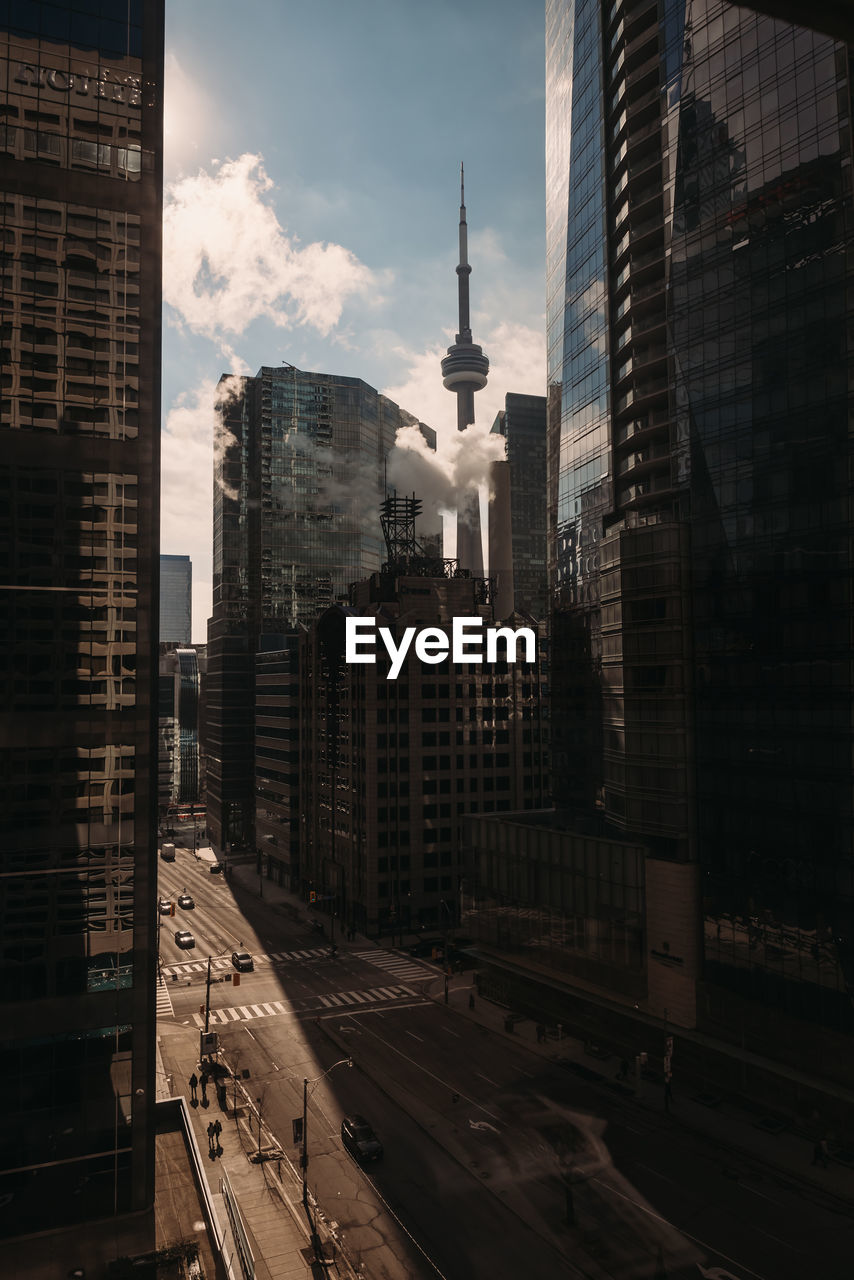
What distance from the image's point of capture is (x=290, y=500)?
606ft

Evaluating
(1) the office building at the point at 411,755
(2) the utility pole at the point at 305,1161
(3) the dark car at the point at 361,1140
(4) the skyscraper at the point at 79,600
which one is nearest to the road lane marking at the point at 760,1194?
(3) the dark car at the point at 361,1140

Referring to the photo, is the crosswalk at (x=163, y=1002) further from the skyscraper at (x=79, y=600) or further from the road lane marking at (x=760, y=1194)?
the road lane marking at (x=760, y=1194)

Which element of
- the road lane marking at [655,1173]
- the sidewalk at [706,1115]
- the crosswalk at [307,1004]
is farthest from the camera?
the crosswalk at [307,1004]

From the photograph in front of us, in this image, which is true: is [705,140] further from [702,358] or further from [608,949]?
[608,949]

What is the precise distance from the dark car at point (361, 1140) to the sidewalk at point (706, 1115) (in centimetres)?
1510

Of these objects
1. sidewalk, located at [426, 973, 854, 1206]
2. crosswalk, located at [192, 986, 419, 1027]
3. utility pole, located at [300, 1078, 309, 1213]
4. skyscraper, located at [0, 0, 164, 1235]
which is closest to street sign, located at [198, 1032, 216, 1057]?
crosswalk, located at [192, 986, 419, 1027]

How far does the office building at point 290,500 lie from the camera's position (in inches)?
7190

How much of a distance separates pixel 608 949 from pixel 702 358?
39.6 meters

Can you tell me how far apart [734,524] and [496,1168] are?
3795cm

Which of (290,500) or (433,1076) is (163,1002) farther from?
(290,500)

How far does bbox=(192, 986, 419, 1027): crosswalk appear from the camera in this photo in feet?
216

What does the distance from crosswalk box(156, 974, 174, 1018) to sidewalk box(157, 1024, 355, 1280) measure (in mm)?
10971

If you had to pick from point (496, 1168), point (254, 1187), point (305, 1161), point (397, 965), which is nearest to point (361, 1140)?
point (305, 1161)

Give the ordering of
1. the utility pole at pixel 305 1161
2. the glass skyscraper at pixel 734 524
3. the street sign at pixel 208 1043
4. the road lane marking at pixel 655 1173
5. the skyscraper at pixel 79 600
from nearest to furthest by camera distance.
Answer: the skyscraper at pixel 79 600 < the utility pole at pixel 305 1161 < the road lane marking at pixel 655 1173 < the glass skyscraper at pixel 734 524 < the street sign at pixel 208 1043
